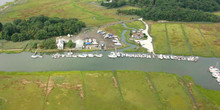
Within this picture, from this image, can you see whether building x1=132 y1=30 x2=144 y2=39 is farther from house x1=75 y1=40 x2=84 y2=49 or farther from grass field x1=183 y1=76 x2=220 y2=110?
→ grass field x1=183 y1=76 x2=220 y2=110

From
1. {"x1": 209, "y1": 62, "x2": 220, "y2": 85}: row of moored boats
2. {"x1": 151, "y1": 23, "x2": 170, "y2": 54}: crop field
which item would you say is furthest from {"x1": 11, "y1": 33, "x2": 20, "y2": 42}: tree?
{"x1": 209, "y1": 62, "x2": 220, "y2": 85}: row of moored boats

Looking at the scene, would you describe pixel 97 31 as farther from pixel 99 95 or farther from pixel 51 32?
pixel 99 95

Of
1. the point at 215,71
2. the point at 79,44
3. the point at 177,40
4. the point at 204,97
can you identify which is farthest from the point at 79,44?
the point at 215,71

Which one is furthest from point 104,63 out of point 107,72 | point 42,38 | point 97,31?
point 42,38

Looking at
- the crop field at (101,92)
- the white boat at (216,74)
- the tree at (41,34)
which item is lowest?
the white boat at (216,74)

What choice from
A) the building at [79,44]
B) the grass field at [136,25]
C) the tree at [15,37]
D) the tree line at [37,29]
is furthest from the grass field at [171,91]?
the tree at [15,37]

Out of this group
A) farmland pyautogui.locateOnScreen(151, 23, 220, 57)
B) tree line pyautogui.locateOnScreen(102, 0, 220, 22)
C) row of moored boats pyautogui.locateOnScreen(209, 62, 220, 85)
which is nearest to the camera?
row of moored boats pyautogui.locateOnScreen(209, 62, 220, 85)

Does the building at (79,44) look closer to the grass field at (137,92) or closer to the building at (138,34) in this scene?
the grass field at (137,92)

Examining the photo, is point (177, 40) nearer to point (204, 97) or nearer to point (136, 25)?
point (136, 25)
